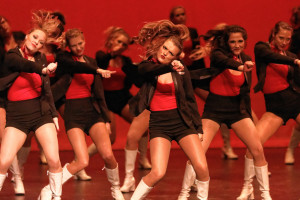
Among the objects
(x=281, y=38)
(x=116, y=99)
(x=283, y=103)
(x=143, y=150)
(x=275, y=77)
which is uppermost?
(x=281, y=38)

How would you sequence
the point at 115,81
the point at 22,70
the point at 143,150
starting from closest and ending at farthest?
the point at 22,70, the point at 115,81, the point at 143,150

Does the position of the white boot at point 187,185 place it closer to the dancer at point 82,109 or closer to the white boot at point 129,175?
the dancer at point 82,109

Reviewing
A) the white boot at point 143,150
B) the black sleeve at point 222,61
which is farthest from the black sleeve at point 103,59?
the black sleeve at point 222,61

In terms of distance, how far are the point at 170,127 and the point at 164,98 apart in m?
0.25

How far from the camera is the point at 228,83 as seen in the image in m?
6.15

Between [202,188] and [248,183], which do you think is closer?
[202,188]

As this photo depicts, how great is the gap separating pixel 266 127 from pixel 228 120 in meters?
0.55

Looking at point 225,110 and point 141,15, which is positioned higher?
point 225,110

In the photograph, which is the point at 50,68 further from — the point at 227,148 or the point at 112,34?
the point at 227,148

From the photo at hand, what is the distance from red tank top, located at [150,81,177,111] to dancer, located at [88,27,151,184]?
6.96 ft

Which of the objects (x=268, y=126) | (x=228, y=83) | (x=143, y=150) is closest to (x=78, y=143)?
(x=228, y=83)

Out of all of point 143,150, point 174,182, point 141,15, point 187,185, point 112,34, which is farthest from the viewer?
point 141,15

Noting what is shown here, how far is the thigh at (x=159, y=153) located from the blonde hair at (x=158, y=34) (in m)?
0.78

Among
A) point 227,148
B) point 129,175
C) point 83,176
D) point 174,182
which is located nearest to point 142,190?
point 129,175
